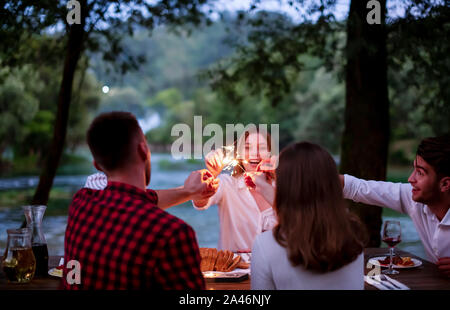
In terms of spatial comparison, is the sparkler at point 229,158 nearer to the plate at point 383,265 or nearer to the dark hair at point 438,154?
the plate at point 383,265

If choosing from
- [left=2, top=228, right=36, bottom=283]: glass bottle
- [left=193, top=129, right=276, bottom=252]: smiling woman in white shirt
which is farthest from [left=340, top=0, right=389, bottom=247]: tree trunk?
[left=2, top=228, right=36, bottom=283]: glass bottle

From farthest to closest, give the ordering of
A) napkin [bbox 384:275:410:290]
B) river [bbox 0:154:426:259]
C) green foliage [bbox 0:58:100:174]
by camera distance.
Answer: green foliage [bbox 0:58:100:174]
river [bbox 0:154:426:259]
napkin [bbox 384:275:410:290]

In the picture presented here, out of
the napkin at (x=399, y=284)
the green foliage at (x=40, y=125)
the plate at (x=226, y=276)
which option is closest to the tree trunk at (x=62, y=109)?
the plate at (x=226, y=276)

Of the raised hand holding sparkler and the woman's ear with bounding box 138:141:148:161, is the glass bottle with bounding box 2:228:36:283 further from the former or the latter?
the raised hand holding sparkler

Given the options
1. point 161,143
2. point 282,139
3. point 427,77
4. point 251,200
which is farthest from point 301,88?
point 251,200

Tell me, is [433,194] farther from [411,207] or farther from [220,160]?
[220,160]

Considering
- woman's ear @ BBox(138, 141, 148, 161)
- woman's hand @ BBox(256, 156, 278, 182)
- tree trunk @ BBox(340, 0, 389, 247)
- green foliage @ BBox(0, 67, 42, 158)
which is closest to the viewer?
Answer: woman's ear @ BBox(138, 141, 148, 161)

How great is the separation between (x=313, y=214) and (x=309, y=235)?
0.27 feet

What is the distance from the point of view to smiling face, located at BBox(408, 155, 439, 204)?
2.74 metres

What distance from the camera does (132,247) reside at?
163 centimetres

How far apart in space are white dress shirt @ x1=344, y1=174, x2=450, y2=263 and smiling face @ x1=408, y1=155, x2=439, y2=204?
135 mm

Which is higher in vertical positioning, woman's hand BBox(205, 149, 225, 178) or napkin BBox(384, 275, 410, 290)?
woman's hand BBox(205, 149, 225, 178)
